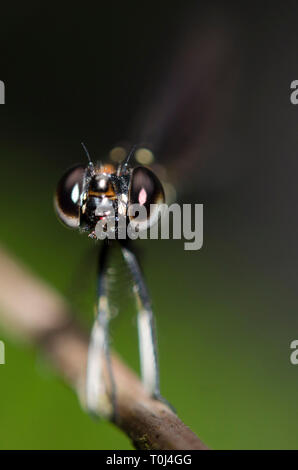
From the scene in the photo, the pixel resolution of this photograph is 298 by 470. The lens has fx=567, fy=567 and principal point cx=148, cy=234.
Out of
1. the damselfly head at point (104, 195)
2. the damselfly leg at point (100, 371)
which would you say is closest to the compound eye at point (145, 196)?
the damselfly head at point (104, 195)

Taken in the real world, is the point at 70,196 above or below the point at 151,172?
→ below

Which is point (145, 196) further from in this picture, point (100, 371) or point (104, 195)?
point (100, 371)

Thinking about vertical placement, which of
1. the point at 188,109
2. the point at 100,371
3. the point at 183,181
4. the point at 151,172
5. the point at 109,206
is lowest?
the point at 100,371

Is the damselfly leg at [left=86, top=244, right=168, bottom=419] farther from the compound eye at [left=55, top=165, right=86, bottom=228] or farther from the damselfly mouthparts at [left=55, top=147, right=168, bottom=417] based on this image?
the compound eye at [left=55, top=165, right=86, bottom=228]

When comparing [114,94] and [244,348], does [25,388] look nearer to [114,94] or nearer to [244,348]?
[244,348]

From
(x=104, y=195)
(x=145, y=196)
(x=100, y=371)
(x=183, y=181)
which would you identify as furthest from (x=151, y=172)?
(x=183, y=181)

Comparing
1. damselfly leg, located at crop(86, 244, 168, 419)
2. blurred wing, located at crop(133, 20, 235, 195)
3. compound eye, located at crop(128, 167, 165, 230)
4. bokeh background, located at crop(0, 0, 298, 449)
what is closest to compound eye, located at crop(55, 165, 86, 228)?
compound eye, located at crop(128, 167, 165, 230)
